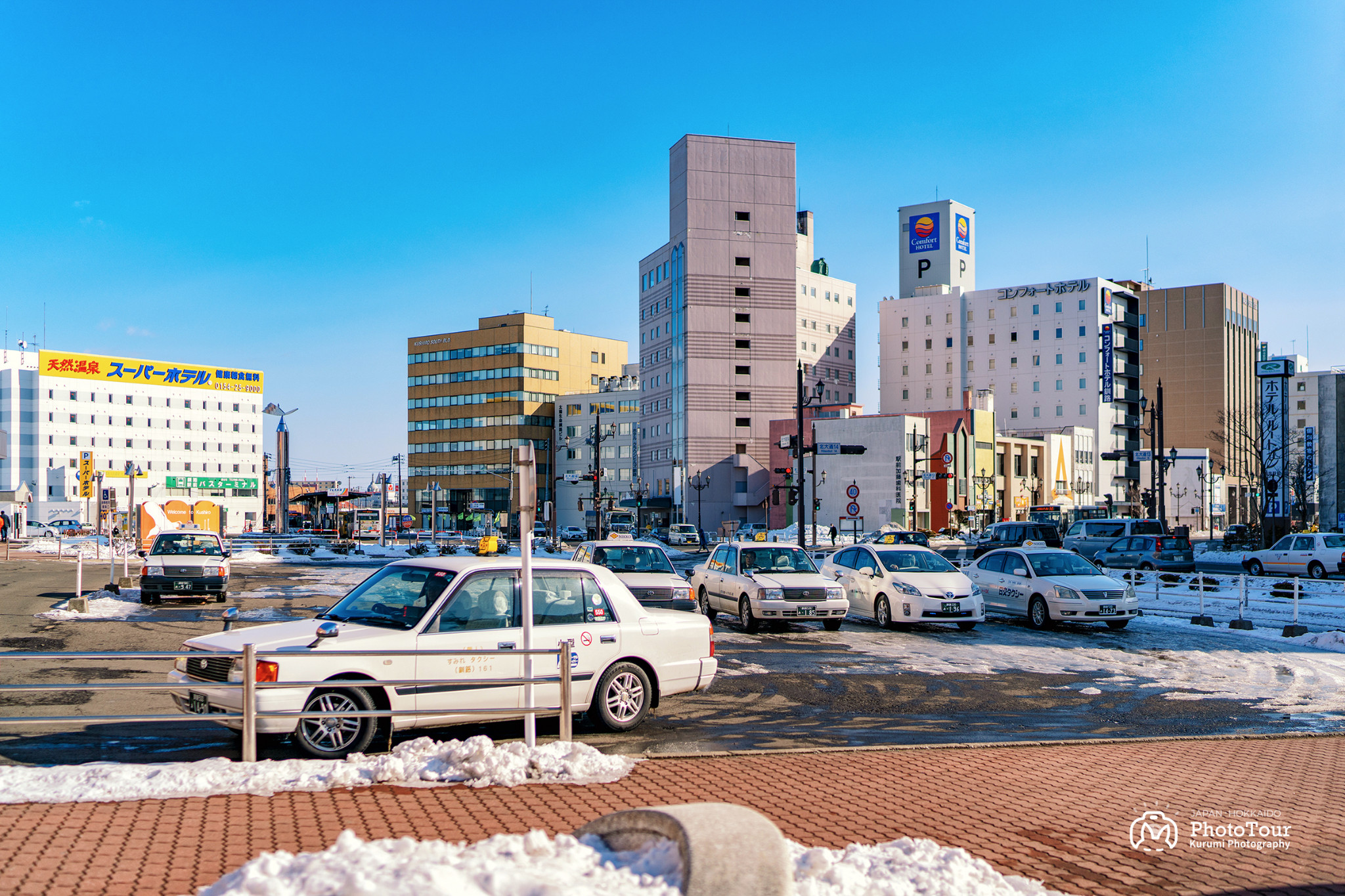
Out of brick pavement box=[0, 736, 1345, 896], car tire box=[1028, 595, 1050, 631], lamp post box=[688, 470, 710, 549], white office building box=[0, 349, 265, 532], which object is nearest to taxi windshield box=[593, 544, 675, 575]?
car tire box=[1028, 595, 1050, 631]

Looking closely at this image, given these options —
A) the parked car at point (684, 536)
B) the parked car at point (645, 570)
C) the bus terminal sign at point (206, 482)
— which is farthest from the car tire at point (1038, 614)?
the bus terminal sign at point (206, 482)

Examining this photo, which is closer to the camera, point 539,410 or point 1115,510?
point 1115,510

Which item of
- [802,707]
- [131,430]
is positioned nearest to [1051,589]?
[802,707]

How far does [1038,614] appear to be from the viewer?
20.0 meters

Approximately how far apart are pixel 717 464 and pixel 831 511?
12.7 meters

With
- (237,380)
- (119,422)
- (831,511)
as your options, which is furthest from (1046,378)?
(119,422)

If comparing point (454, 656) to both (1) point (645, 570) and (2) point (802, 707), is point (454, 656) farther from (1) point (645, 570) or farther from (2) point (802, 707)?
(1) point (645, 570)

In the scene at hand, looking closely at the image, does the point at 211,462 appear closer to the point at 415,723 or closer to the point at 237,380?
the point at 237,380

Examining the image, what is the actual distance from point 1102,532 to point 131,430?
110711mm

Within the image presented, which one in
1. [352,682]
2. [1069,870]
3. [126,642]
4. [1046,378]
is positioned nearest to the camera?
[1069,870]

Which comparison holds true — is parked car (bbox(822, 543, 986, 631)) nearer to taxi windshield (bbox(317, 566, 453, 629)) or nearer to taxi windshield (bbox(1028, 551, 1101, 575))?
taxi windshield (bbox(1028, 551, 1101, 575))

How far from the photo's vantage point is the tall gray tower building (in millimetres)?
97500

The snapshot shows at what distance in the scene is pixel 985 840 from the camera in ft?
20.1

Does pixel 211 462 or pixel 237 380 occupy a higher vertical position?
pixel 237 380
